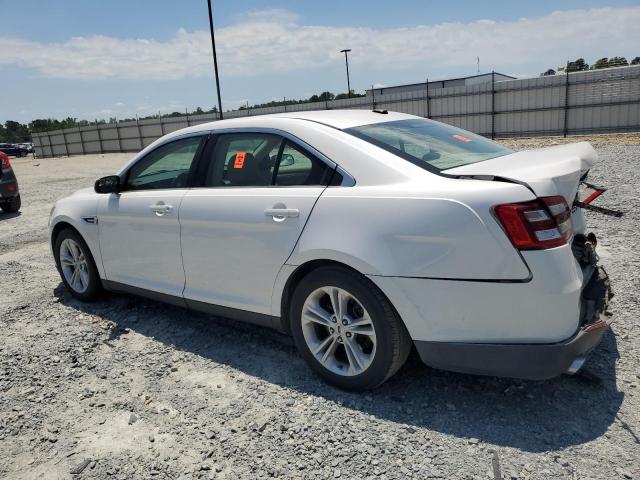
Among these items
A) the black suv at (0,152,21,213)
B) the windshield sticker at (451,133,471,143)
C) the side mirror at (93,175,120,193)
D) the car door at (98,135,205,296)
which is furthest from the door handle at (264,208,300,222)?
the black suv at (0,152,21,213)

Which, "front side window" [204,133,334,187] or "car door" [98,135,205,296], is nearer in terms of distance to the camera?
"front side window" [204,133,334,187]

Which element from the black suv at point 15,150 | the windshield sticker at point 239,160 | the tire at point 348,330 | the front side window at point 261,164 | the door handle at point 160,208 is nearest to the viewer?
the tire at point 348,330

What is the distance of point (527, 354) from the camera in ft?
8.01

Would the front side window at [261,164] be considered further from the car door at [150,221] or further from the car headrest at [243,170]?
the car door at [150,221]

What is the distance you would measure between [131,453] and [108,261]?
6.98 ft

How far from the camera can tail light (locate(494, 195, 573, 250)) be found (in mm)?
2357

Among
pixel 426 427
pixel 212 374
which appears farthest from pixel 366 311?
pixel 212 374

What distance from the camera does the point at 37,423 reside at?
300 cm

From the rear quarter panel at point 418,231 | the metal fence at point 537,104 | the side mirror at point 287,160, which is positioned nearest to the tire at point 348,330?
the rear quarter panel at point 418,231

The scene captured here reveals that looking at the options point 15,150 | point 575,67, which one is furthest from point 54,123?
point 575,67

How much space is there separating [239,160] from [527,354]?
7.10 feet

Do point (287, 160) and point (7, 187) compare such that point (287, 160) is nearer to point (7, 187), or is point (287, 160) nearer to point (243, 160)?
point (243, 160)

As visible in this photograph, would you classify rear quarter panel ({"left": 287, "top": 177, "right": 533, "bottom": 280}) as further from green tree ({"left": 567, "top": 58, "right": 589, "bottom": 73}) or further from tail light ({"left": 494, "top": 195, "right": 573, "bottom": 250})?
green tree ({"left": 567, "top": 58, "right": 589, "bottom": 73})

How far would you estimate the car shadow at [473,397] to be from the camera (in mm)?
2586
